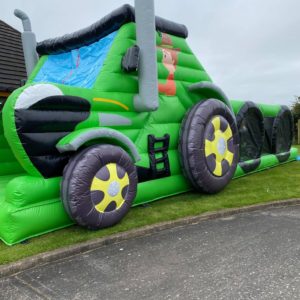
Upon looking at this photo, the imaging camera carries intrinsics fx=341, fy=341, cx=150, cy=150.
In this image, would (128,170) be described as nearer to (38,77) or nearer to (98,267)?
(98,267)

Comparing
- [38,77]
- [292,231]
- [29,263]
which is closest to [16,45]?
[38,77]

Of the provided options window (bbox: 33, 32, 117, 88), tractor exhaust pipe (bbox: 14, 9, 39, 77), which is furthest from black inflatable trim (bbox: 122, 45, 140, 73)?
tractor exhaust pipe (bbox: 14, 9, 39, 77)

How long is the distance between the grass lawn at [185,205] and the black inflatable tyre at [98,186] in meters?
0.17

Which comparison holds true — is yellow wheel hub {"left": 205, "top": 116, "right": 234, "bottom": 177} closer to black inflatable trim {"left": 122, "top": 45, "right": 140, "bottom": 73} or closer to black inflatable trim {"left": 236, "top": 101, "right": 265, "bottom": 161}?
black inflatable trim {"left": 236, "top": 101, "right": 265, "bottom": 161}

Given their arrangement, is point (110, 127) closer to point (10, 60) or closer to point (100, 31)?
point (100, 31)

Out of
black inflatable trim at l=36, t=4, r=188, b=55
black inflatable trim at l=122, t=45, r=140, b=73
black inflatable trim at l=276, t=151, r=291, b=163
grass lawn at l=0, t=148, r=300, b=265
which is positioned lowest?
grass lawn at l=0, t=148, r=300, b=265

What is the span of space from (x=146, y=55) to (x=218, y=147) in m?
1.56

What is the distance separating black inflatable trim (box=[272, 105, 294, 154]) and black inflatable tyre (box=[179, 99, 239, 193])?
2272 mm

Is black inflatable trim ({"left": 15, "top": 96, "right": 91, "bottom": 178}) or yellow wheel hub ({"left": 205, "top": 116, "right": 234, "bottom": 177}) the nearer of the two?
black inflatable trim ({"left": 15, "top": 96, "right": 91, "bottom": 178})

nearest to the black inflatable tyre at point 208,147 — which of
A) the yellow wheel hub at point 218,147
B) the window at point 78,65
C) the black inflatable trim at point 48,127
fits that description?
the yellow wheel hub at point 218,147

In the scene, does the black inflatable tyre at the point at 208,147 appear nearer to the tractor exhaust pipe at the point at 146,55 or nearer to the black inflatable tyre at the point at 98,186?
the tractor exhaust pipe at the point at 146,55

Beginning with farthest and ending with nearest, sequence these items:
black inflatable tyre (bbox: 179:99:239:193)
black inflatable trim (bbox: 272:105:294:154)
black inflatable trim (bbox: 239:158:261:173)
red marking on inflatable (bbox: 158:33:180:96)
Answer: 1. black inflatable trim (bbox: 272:105:294:154)
2. black inflatable trim (bbox: 239:158:261:173)
3. red marking on inflatable (bbox: 158:33:180:96)
4. black inflatable tyre (bbox: 179:99:239:193)

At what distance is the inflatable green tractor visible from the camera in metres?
3.02

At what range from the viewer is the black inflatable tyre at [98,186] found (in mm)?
3025
